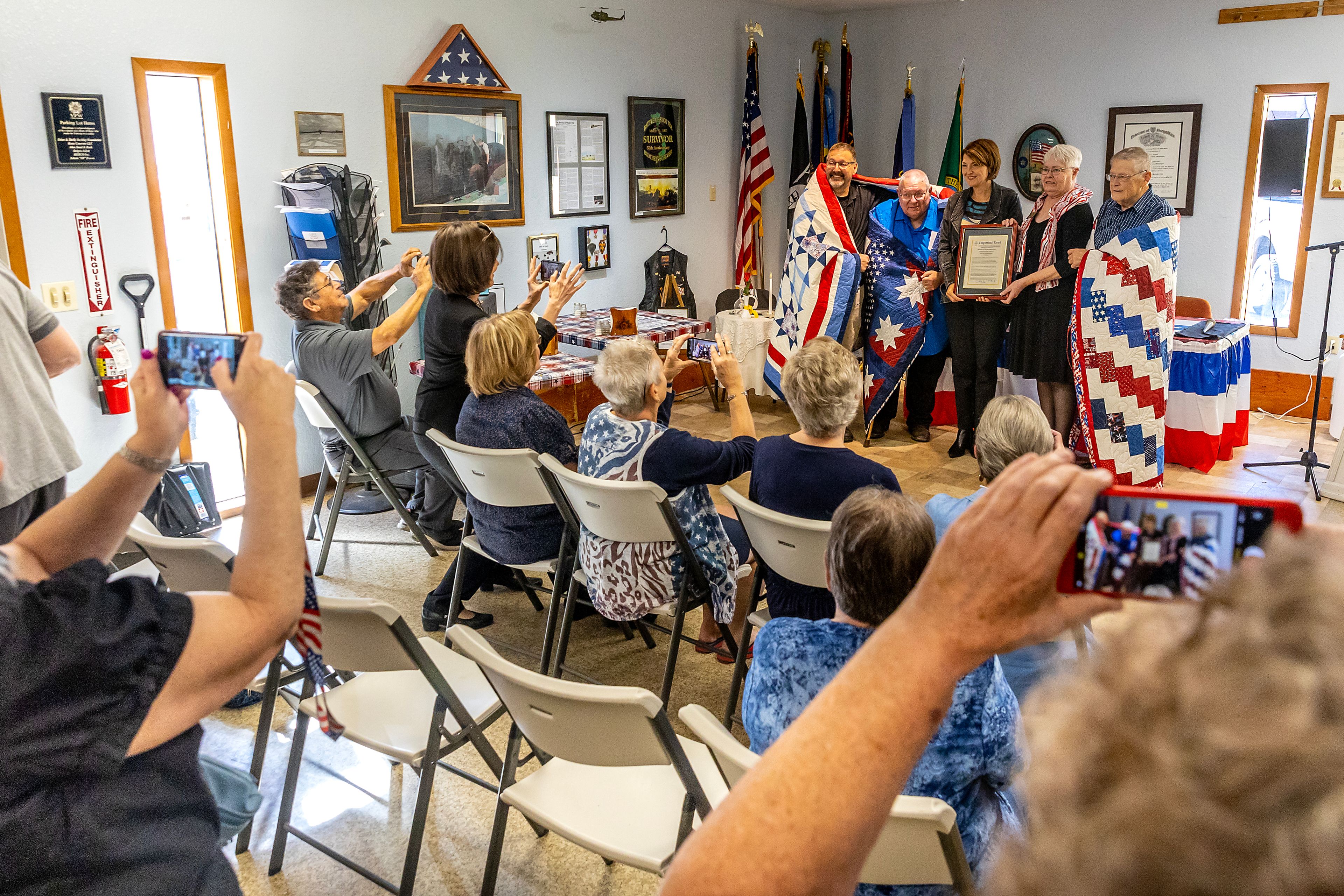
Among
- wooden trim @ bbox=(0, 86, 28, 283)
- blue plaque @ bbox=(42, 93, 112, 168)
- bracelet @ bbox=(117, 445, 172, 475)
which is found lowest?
bracelet @ bbox=(117, 445, 172, 475)

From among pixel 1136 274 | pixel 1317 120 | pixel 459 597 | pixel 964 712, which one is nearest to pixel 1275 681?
pixel 964 712

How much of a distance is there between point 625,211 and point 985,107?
9.97 feet

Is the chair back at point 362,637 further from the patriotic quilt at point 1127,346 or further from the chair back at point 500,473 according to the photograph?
the patriotic quilt at point 1127,346

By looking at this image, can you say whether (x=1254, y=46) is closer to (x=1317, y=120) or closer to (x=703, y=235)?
(x=1317, y=120)

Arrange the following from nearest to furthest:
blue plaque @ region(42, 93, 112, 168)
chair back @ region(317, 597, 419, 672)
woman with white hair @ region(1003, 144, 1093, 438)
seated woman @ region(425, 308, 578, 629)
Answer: chair back @ region(317, 597, 419, 672) → seated woman @ region(425, 308, 578, 629) → blue plaque @ region(42, 93, 112, 168) → woman with white hair @ region(1003, 144, 1093, 438)

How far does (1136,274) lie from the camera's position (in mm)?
4586

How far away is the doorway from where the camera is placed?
4203 millimetres

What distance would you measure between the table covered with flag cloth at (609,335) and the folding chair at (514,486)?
7.00 feet

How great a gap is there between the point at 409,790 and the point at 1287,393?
6.32 meters

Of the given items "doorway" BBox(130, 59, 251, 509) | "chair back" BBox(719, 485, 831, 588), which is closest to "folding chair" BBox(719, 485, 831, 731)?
"chair back" BBox(719, 485, 831, 588)

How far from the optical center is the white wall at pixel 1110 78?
6.32 meters

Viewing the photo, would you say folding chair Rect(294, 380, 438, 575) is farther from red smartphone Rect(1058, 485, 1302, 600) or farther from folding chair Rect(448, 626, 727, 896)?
Answer: red smartphone Rect(1058, 485, 1302, 600)

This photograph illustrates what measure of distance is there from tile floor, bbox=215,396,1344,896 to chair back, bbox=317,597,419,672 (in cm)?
48

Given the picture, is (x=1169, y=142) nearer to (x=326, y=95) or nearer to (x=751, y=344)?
(x=751, y=344)
